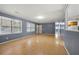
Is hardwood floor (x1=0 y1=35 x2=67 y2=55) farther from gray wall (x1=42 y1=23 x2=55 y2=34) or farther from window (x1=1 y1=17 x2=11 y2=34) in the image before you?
gray wall (x1=42 y1=23 x2=55 y2=34)

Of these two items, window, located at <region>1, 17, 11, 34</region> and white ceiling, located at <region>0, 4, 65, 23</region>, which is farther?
window, located at <region>1, 17, 11, 34</region>

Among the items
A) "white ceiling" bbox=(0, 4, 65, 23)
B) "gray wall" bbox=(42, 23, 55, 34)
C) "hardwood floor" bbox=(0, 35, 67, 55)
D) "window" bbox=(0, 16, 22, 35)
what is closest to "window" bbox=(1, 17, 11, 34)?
"window" bbox=(0, 16, 22, 35)

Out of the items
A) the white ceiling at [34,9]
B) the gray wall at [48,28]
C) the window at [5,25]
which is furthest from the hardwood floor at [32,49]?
the gray wall at [48,28]

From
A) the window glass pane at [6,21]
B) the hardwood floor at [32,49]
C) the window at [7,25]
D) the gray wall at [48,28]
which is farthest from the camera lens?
the gray wall at [48,28]

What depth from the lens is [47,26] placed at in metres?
18.2

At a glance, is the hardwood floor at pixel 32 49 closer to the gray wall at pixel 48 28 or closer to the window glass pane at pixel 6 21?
the window glass pane at pixel 6 21

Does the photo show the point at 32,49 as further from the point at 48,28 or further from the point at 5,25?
the point at 48,28

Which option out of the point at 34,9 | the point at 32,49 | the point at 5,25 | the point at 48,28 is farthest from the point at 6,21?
the point at 48,28

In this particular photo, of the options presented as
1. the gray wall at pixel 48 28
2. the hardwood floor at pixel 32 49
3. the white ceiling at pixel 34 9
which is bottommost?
the hardwood floor at pixel 32 49

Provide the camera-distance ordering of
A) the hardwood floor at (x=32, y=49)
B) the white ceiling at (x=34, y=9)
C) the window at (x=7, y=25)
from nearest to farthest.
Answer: the hardwood floor at (x=32, y=49) < the white ceiling at (x=34, y=9) < the window at (x=7, y=25)

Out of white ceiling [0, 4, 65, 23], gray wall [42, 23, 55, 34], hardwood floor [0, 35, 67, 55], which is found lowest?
hardwood floor [0, 35, 67, 55]
